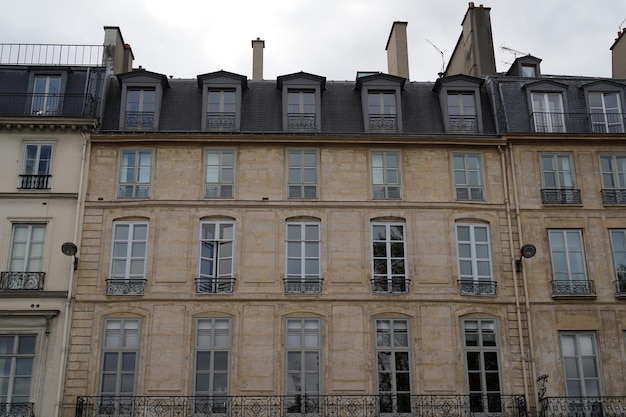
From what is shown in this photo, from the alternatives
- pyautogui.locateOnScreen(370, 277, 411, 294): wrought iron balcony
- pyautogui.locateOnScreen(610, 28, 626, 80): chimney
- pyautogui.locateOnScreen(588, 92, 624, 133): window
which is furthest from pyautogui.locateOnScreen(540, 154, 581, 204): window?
pyautogui.locateOnScreen(610, 28, 626, 80): chimney

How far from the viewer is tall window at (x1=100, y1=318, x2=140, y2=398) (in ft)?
59.8

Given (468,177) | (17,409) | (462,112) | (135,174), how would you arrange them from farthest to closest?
(462,112) < (468,177) < (135,174) < (17,409)

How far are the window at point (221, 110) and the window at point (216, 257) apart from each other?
114 inches

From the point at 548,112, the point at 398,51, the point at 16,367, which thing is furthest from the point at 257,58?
the point at 16,367

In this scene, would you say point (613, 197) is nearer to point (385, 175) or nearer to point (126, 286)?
point (385, 175)

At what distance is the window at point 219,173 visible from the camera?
792 inches

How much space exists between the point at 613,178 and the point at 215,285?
11.2m

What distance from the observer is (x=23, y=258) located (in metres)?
19.3

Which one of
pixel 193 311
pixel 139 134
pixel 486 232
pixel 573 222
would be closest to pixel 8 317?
pixel 193 311

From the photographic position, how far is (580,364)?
18.9m

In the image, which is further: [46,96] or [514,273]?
[46,96]

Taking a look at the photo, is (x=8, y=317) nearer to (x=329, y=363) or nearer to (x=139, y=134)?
(x=139, y=134)

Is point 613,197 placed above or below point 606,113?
below

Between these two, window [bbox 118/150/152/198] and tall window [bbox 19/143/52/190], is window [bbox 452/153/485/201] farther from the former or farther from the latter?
tall window [bbox 19/143/52/190]
